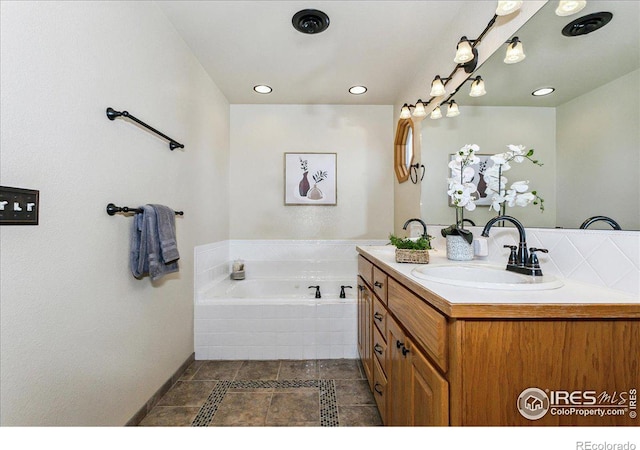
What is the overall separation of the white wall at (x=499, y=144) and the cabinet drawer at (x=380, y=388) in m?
0.99

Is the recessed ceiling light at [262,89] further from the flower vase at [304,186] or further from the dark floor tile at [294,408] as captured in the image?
the dark floor tile at [294,408]

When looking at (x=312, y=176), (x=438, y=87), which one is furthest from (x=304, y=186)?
(x=438, y=87)

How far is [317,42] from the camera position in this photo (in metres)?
2.10

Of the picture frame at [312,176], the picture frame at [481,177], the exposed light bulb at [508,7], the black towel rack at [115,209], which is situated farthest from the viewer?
the picture frame at [312,176]

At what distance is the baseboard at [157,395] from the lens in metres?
1.55

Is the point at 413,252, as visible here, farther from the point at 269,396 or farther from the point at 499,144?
the point at 269,396

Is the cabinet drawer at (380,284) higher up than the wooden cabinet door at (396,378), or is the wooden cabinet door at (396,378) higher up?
the cabinet drawer at (380,284)

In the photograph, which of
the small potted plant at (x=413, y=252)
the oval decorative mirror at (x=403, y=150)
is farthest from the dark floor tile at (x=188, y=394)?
the oval decorative mirror at (x=403, y=150)

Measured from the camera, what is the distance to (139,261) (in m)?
1.48

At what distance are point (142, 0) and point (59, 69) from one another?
849 millimetres

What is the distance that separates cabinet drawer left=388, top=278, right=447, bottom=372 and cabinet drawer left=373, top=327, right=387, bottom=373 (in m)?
0.29

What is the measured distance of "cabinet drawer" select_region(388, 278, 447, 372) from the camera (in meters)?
0.81

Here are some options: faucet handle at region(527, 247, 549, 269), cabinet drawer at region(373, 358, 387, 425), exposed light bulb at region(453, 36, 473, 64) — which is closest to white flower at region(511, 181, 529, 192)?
faucet handle at region(527, 247, 549, 269)

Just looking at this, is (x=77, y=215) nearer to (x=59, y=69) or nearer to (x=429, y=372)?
(x=59, y=69)
